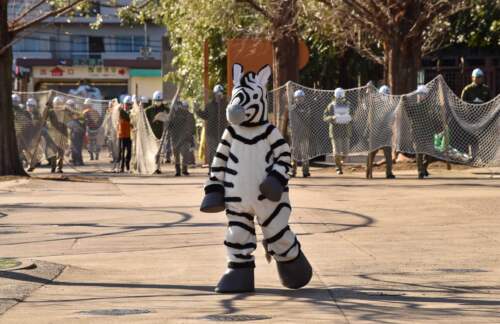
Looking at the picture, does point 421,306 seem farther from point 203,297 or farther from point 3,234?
point 3,234

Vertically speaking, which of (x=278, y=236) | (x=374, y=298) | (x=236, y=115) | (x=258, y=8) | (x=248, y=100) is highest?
(x=258, y=8)

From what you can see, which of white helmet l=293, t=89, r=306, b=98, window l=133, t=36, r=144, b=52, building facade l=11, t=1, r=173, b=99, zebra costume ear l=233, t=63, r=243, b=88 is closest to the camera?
zebra costume ear l=233, t=63, r=243, b=88

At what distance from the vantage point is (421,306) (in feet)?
28.4

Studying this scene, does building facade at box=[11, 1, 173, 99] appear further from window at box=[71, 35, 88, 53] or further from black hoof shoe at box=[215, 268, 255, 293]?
black hoof shoe at box=[215, 268, 255, 293]

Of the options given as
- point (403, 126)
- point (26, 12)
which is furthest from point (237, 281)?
point (26, 12)

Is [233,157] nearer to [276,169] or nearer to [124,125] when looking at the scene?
[276,169]

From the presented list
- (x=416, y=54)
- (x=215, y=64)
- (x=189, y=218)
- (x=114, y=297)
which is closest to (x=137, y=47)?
(x=215, y=64)

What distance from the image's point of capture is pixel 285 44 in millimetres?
27922

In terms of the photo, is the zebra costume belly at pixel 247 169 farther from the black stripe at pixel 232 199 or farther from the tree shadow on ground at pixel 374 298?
the tree shadow on ground at pixel 374 298

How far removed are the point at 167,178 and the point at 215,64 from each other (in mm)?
11102

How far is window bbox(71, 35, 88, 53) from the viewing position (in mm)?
74562

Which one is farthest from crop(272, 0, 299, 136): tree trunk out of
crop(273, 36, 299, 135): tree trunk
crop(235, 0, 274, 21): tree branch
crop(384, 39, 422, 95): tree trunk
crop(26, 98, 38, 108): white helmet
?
crop(26, 98, 38, 108): white helmet

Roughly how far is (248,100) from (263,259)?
2366 mm

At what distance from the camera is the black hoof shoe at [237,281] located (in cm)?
926
